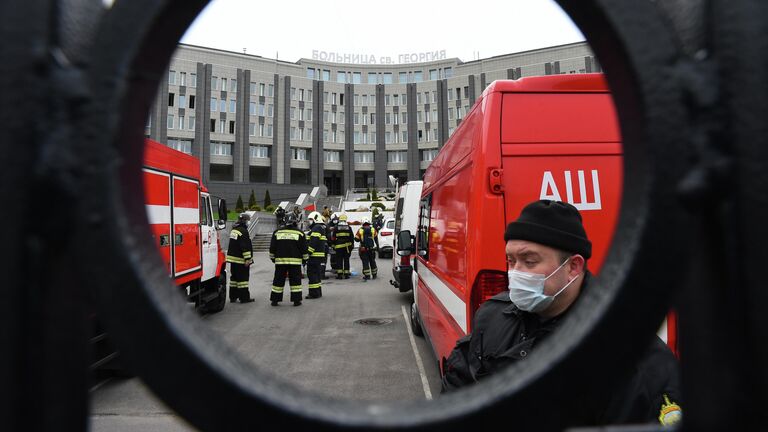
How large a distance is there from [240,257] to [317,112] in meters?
45.4

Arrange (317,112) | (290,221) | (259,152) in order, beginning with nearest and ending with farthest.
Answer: (290,221)
(259,152)
(317,112)

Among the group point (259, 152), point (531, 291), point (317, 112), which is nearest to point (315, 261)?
point (531, 291)

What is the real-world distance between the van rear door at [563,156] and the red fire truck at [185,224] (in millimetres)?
4321

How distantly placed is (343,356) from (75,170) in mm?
6151

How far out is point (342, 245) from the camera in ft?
46.2

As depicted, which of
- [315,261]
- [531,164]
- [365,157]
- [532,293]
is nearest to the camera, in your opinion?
[532,293]

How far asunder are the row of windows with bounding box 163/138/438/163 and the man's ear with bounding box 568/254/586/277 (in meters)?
47.3

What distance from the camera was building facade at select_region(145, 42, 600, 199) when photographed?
47312 millimetres

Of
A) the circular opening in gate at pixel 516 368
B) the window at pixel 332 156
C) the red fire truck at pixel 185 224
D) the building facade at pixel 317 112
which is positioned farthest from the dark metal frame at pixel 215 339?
the window at pixel 332 156

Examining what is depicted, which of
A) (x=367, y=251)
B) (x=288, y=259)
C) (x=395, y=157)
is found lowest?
(x=367, y=251)

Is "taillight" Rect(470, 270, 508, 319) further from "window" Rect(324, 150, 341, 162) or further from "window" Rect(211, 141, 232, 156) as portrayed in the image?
"window" Rect(324, 150, 341, 162)

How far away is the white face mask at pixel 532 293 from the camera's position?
2.10m

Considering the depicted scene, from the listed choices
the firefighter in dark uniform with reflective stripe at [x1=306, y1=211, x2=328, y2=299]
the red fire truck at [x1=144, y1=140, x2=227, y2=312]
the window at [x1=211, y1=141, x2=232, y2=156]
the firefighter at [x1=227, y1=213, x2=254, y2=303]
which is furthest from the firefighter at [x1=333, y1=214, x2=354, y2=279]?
the window at [x1=211, y1=141, x2=232, y2=156]

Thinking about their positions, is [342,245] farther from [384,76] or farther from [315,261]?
[384,76]
